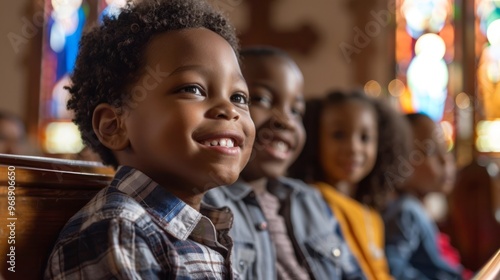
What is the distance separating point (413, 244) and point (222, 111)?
4.60 feet

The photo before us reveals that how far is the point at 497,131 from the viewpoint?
4152 millimetres

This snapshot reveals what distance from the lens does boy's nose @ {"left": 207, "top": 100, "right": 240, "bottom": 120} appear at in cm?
79

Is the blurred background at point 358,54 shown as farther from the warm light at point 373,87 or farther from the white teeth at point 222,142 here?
the white teeth at point 222,142

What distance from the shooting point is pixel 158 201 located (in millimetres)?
790

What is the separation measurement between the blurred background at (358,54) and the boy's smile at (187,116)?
10.7 ft

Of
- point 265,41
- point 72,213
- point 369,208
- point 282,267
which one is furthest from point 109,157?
point 265,41

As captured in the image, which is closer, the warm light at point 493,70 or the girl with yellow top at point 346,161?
the girl with yellow top at point 346,161

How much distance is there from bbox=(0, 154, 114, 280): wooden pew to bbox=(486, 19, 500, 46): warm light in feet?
12.8

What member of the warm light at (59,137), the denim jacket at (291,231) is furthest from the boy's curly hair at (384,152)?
the warm light at (59,137)

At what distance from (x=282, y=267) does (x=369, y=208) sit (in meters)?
0.73

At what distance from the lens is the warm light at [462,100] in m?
4.25

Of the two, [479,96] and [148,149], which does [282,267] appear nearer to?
[148,149]
